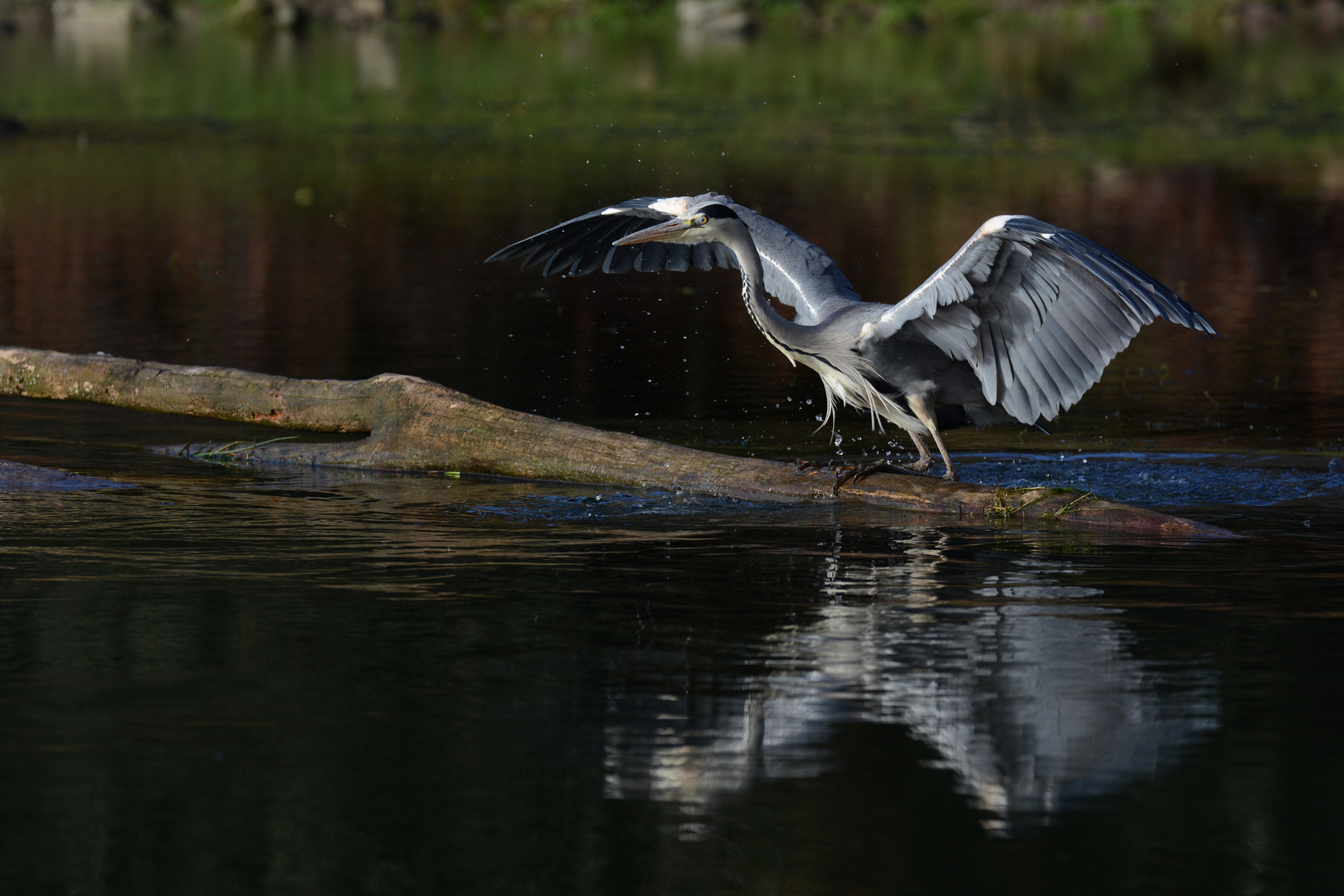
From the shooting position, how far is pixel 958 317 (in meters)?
8.68

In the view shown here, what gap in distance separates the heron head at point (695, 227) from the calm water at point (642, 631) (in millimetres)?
1224

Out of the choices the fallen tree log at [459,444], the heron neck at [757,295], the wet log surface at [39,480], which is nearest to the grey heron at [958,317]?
the heron neck at [757,295]

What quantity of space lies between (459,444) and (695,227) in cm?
158

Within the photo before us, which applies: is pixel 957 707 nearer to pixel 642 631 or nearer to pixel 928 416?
pixel 642 631

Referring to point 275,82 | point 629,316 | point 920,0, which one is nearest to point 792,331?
point 629,316

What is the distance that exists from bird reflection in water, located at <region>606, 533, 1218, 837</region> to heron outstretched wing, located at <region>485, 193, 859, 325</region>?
2.66 m

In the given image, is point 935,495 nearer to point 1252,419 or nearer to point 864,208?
point 1252,419

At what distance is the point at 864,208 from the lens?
2256cm

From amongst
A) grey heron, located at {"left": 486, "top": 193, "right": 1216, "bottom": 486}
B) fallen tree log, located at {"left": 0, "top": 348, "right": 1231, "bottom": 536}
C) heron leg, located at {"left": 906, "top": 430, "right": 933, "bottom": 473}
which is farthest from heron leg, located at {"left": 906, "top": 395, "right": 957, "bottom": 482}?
fallen tree log, located at {"left": 0, "top": 348, "right": 1231, "bottom": 536}

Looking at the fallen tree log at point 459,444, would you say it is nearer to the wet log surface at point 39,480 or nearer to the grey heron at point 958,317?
the grey heron at point 958,317

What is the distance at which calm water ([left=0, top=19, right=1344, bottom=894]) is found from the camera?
4.99 m

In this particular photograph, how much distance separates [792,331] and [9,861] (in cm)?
492

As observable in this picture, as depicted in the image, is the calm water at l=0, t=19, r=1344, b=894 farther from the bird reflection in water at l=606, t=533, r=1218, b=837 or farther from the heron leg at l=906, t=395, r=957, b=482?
the heron leg at l=906, t=395, r=957, b=482

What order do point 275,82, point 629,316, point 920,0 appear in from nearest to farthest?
point 629,316
point 275,82
point 920,0
